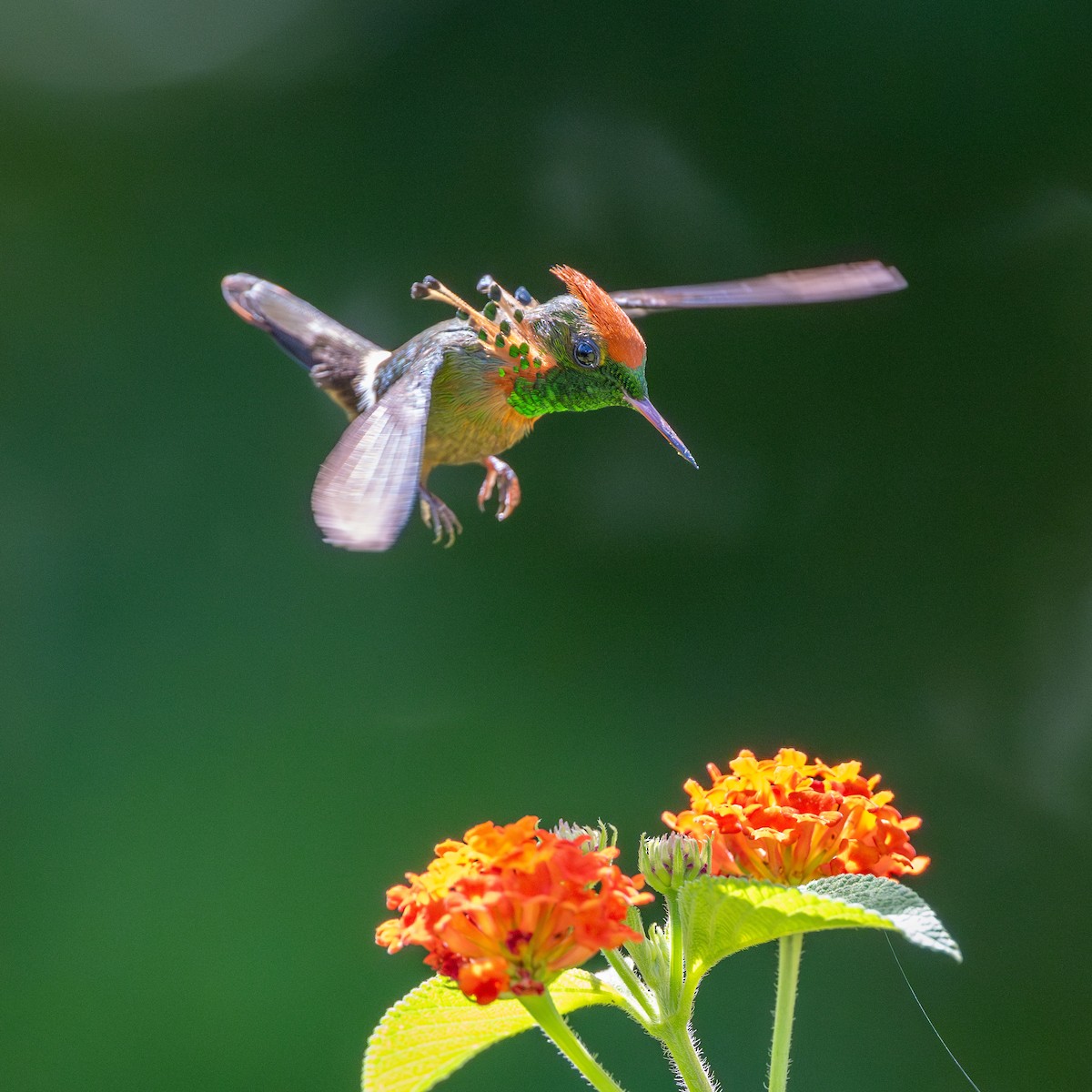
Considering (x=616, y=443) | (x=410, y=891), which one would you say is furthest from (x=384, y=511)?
(x=616, y=443)

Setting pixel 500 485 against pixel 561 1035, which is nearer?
pixel 561 1035

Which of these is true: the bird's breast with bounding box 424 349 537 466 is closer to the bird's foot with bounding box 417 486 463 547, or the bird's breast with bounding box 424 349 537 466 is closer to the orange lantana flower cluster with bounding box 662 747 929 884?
the bird's foot with bounding box 417 486 463 547

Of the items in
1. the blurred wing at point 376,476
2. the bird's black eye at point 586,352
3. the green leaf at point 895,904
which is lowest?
the green leaf at point 895,904

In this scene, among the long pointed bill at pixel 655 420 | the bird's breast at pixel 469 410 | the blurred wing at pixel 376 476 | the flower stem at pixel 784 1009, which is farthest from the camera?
the bird's breast at pixel 469 410

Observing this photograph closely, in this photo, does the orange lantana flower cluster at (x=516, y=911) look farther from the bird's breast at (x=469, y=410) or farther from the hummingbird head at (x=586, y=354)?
the bird's breast at (x=469, y=410)

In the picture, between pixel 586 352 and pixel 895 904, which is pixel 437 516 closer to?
pixel 586 352

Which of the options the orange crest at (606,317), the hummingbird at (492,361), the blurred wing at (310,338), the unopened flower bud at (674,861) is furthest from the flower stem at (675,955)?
the blurred wing at (310,338)

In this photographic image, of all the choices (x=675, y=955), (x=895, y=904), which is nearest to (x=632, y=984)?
(x=675, y=955)

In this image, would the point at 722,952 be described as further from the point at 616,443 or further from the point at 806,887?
the point at 616,443
